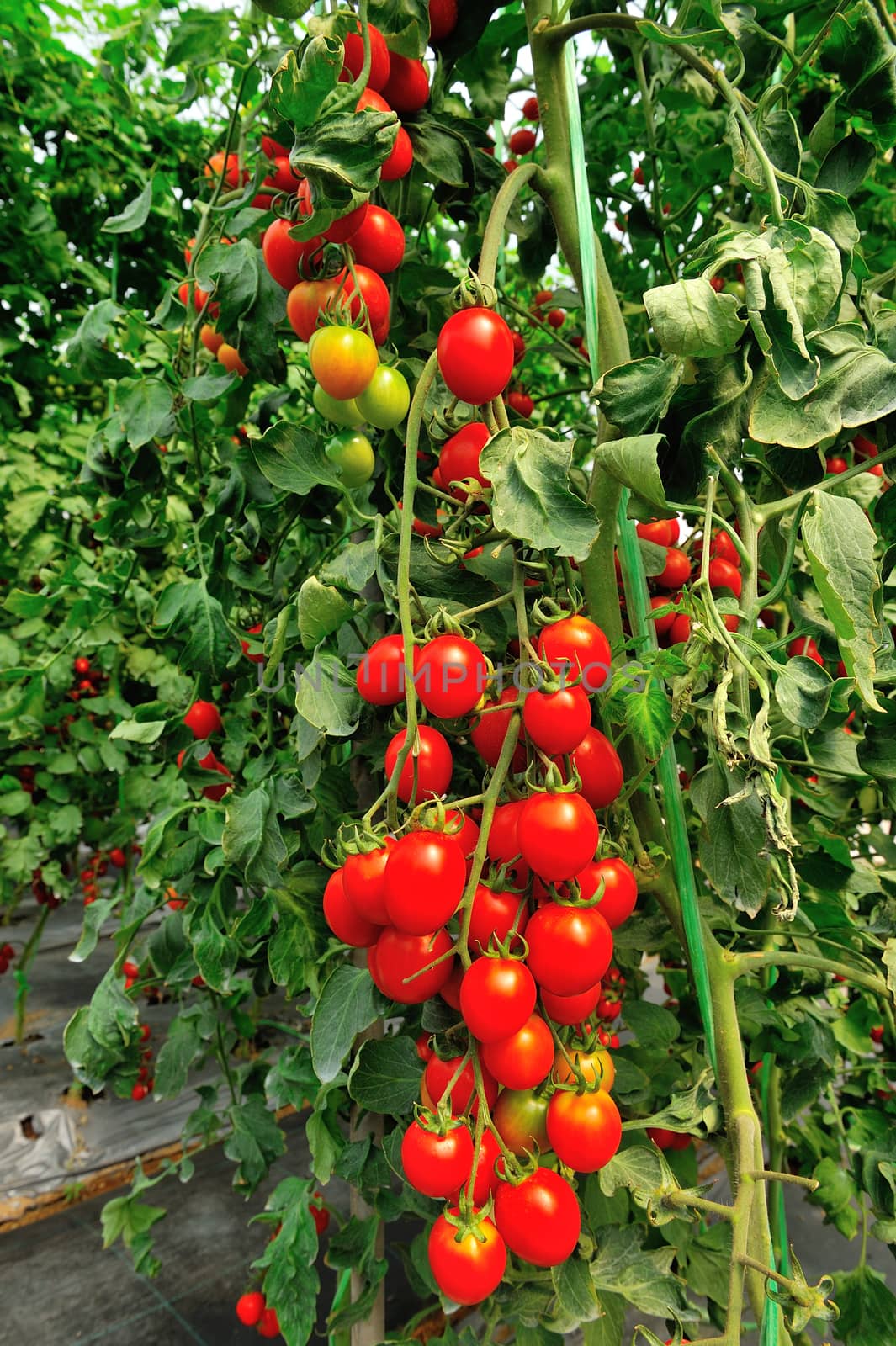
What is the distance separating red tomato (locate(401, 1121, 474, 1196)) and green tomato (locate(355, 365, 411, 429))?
368mm

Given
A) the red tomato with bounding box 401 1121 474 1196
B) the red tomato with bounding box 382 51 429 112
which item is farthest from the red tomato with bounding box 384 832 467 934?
the red tomato with bounding box 382 51 429 112

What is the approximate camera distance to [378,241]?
45 centimetres

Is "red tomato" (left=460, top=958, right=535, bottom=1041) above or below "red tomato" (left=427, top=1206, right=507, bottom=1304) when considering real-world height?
above

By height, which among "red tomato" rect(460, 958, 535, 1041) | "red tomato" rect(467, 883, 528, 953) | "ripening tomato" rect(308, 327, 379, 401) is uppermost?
"ripening tomato" rect(308, 327, 379, 401)

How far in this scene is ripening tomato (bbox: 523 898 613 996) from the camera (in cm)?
36

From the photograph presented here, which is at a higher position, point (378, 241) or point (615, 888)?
point (378, 241)

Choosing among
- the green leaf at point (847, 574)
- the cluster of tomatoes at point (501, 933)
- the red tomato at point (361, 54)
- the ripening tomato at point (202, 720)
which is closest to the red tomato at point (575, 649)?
the cluster of tomatoes at point (501, 933)

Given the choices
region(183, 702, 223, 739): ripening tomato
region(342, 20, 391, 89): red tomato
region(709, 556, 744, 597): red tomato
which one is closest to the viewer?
region(342, 20, 391, 89): red tomato

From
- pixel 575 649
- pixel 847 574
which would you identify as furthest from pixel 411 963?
pixel 847 574

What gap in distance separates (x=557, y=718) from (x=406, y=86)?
43cm

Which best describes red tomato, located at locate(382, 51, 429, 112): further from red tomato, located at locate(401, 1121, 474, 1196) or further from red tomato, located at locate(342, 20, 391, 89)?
red tomato, located at locate(401, 1121, 474, 1196)

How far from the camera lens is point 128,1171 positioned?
1.85 m

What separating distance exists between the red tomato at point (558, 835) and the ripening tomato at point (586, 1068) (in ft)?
0.41

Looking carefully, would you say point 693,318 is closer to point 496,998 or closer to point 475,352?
point 475,352
